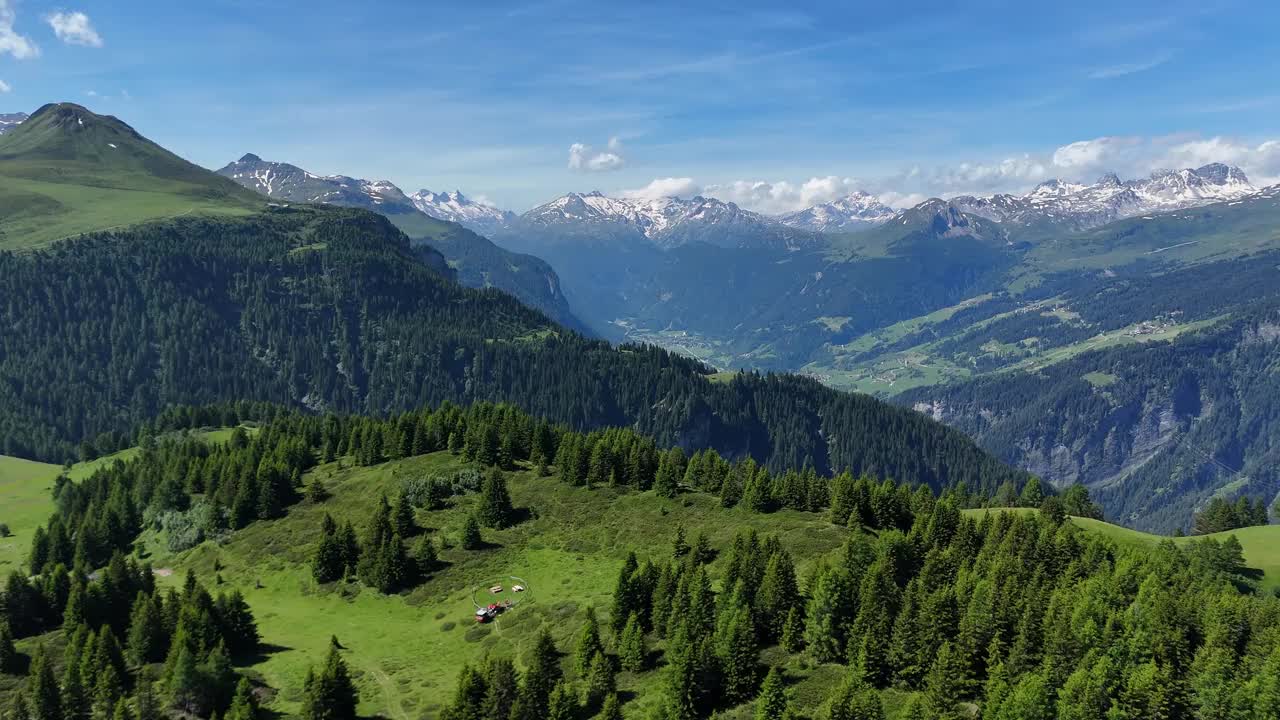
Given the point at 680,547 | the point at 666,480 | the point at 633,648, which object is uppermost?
the point at 666,480

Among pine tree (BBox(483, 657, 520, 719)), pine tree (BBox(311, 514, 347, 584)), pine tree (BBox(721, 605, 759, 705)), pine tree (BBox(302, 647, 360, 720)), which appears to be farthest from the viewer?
pine tree (BBox(311, 514, 347, 584))

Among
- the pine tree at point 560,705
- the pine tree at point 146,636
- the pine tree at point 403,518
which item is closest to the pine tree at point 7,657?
the pine tree at point 146,636

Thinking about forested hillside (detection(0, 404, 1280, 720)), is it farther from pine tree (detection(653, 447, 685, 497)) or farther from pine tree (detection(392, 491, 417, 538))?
pine tree (detection(653, 447, 685, 497))

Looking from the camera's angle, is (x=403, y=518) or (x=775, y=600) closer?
(x=775, y=600)

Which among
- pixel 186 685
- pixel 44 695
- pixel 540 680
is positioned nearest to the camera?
pixel 540 680

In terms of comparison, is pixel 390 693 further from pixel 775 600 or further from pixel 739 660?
pixel 775 600

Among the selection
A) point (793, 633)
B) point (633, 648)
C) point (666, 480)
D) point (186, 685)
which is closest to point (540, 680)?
point (633, 648)

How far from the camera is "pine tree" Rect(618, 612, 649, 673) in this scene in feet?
258

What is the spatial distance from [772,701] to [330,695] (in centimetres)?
4373

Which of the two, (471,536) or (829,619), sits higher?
(829,619)

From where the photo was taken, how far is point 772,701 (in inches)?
2591

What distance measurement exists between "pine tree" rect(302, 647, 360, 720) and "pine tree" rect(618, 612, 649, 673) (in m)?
28.2

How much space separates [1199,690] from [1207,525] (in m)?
125

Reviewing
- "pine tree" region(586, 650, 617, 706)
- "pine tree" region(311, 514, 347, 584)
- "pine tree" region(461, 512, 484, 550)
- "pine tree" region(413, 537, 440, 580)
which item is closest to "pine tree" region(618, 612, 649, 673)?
"pine tree" region(586, 650, 617, 706)
